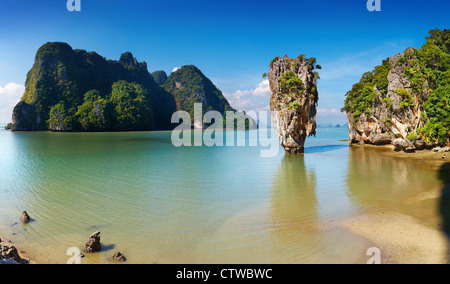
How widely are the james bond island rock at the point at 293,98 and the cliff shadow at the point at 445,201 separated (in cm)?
1308

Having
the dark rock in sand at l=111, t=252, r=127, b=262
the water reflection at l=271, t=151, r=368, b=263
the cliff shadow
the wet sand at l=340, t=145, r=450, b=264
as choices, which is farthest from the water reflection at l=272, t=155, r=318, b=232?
the dark rock in sand at l=111, t=252, r=127, b=262

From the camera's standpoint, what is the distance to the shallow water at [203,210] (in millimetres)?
6367

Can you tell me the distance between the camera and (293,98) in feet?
85.4

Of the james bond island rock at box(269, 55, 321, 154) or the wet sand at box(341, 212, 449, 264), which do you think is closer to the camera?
the wet sand at box(341, 212, 449, 264)

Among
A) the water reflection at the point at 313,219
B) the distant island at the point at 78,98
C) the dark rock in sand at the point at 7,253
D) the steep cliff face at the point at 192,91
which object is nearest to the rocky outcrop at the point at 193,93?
the steep cliff face at the point at 192,91

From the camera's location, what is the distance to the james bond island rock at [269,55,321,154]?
85.4 feet

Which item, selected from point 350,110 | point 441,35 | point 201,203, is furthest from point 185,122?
point 201,203

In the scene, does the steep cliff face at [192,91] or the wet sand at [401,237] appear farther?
the steep cliff face at [192,91]

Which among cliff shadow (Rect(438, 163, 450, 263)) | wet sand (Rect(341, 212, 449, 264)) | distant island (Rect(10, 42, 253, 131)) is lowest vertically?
wet sand (Rect(341, 212, 449, 264))

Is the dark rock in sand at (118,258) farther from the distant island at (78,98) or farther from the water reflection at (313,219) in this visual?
the distant island at (78,98)

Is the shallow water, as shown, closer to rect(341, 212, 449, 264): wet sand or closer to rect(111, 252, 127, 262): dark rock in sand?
rect(111, 252, 127, 262): dark rock in sand

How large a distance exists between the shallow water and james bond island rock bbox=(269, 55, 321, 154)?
32.3ft

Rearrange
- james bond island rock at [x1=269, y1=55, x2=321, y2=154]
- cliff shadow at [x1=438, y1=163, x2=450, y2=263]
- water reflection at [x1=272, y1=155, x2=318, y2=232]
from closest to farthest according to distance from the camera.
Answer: cliff shadow at [x1=438, y1=163, x2=450, y2=263], water reflection at [x1=272, y1=155, x2=318, y2=232], james bond island rock at [x1=269, y1=55, x2=321, y2=154]
